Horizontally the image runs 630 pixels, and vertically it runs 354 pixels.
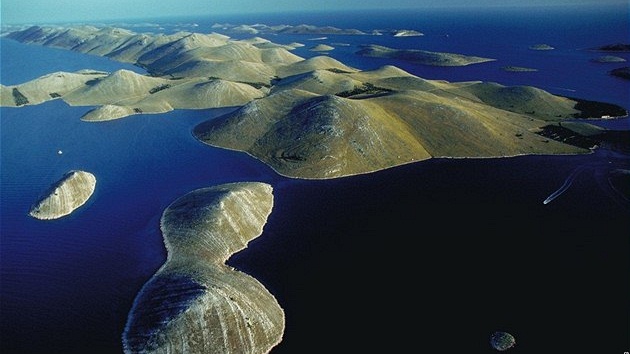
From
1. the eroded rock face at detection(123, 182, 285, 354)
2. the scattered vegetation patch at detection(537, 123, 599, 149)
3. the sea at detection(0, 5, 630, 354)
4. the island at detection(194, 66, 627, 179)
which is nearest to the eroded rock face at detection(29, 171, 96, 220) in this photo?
the sea at detection(0, 5, 630, 354)

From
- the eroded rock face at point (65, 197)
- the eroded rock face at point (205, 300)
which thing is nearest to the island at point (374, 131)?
the eroded rock face at point (205, 300)

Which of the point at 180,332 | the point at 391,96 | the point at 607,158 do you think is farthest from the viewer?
the point at 391,96

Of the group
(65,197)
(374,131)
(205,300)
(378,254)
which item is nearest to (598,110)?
(374,131)

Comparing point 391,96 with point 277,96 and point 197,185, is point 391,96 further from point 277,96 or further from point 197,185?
point 197,185

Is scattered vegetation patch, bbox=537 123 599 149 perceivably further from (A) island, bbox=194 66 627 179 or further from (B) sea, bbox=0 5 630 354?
(B) sea, bbox=0 5 630 354

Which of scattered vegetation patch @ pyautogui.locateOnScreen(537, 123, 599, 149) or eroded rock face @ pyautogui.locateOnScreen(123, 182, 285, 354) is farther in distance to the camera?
scattered vegetation patch @ pyautogui.locateOnScreen(537, 123, 599, 149)

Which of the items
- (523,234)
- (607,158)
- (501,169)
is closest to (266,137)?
(501,169)
